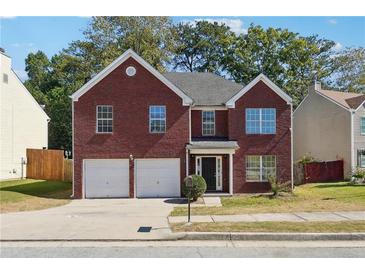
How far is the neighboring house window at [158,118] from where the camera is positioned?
26359 millimetres

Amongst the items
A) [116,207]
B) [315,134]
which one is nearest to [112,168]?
[116,207]

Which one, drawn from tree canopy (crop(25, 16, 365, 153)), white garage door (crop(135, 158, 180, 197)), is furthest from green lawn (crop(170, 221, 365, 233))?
tree canopy (crop(25, 16, 365, 153))

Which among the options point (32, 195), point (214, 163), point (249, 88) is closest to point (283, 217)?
point (214, 163)

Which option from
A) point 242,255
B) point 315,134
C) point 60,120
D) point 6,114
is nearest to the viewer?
point 242,255

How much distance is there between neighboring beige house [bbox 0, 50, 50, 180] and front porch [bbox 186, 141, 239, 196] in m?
15.2

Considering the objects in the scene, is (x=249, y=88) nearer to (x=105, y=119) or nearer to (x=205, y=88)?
(x=205, y=88)

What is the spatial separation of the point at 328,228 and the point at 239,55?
39649 mm

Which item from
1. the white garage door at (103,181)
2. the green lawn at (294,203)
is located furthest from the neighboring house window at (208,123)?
the white garage door at (103,181)

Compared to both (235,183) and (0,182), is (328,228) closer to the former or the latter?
(235,183)

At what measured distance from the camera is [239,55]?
51656mm

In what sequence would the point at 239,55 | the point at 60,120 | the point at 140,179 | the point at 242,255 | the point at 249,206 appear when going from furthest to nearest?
1. the point at 60,120
2. the point at 239,55
3. the point at 140,179
4. the point at 249,206
5. the point at 242,255

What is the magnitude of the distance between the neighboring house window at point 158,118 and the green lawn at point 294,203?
17.4 ft

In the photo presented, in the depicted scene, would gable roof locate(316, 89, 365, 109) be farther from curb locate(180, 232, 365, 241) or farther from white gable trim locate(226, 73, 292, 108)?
curb locate(180, 232, 365, 241)

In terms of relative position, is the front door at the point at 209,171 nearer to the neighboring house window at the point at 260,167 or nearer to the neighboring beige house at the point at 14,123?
the neighboring house window at the point at 260,167
